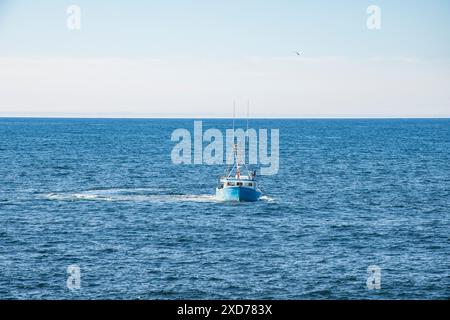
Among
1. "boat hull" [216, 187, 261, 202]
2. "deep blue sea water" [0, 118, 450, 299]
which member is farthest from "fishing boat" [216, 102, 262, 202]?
"deep blue sea water" [0, 118, 450, 299]

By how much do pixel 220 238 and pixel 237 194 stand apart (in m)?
21.7

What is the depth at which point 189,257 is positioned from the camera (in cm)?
5384

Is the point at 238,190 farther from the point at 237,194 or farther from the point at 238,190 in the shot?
the point at 237,194

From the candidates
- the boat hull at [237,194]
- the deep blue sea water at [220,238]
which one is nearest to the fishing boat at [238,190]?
the boat hull at [237,194]

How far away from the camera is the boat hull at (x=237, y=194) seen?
83.5 m

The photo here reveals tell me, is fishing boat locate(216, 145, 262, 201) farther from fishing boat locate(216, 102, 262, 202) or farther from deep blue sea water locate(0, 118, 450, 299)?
deep blue sea water locate(0, 118, 450, 299)

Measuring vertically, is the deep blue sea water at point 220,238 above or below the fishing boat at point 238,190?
below

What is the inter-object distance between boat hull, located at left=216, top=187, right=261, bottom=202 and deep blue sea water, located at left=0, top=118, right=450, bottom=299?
119 cm

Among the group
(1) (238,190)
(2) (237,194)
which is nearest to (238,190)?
(1) (238,190)

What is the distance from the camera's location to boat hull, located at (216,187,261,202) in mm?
83500

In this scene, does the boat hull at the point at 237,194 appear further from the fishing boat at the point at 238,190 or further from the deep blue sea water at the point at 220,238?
the deep blue sea water at the point at 220,238

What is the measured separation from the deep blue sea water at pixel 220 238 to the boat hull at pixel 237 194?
3.92 feet

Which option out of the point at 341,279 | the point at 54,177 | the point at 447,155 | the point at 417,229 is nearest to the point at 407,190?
the point at 417,229
